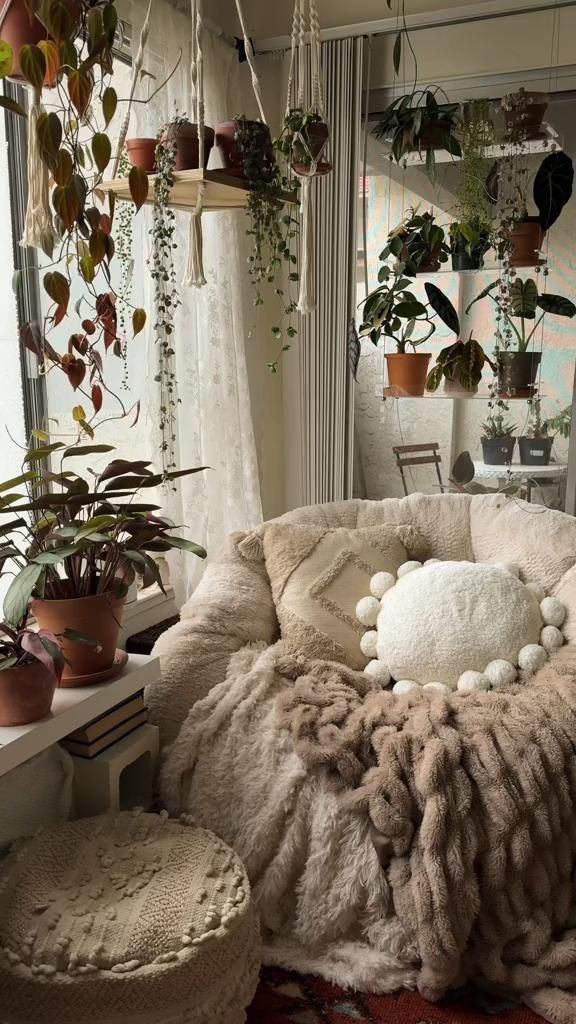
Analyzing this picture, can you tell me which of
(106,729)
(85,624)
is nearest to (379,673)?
(106,729)

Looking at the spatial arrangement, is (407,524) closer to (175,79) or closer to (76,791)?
(76,791)

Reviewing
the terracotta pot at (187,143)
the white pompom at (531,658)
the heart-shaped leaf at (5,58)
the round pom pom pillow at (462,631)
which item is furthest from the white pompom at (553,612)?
the heart-shaped leaf at (5,58)

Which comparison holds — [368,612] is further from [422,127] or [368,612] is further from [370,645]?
[422,127]

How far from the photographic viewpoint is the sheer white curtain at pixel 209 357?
103 inches

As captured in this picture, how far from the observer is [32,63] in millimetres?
1229

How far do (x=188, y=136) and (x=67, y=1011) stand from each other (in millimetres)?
1594

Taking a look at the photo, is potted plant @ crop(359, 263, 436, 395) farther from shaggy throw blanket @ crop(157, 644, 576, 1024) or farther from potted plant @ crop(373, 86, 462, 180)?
shaggy throw blanket @ crop(157, 644, 576, 1024)

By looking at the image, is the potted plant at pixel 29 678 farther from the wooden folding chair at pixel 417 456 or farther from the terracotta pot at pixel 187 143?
the wooden folding chair at pixel 417 456

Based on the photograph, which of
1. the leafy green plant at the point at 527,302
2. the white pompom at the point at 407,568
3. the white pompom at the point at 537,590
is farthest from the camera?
the leafy green plant at the point at 527,302

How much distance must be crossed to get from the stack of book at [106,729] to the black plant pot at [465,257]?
1841 mm

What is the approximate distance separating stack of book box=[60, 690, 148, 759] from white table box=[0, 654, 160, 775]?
3 cm

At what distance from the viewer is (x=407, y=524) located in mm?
2525

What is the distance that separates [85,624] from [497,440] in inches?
72.9

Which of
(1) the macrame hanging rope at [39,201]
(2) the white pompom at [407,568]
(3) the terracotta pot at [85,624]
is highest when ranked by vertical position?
(1) the macrame hanging rope at [39,201]
